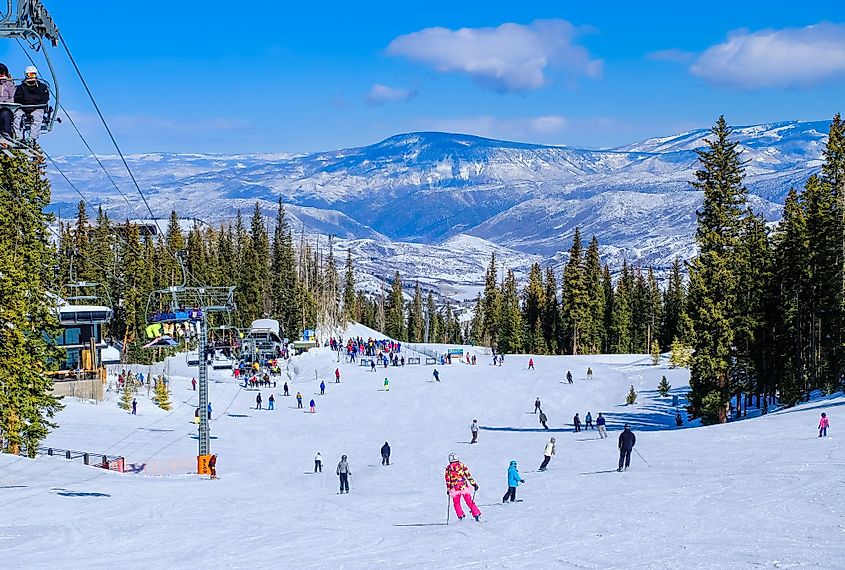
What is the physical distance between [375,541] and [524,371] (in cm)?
5353

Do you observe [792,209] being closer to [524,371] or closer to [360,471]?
[524,371]

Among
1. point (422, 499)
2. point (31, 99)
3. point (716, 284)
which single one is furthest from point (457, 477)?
point (716, 284)

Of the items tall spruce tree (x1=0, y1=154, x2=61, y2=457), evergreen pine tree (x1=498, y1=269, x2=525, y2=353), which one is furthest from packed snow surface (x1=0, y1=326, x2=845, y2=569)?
evergreen pine tree (x1=498, y1=269, x2=525, y2=353)

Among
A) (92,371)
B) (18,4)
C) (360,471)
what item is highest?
(18,4)

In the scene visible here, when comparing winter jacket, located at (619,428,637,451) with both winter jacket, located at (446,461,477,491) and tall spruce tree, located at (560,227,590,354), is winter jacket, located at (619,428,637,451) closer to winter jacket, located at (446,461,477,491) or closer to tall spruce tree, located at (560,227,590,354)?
winter jacket, located at (446,461,477,491)

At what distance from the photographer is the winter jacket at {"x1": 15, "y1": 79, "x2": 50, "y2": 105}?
46.8 ft

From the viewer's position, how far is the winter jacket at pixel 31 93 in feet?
46.8

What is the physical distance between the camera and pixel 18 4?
1428 cm

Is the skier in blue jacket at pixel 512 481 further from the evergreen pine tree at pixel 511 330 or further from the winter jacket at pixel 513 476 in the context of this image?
the evergreen pine tree at pixel 511 330

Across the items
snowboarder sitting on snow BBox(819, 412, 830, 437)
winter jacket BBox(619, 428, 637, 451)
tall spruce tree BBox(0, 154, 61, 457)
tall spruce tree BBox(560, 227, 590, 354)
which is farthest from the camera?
tall spruce tree BBox(560, 227, 590, 354)

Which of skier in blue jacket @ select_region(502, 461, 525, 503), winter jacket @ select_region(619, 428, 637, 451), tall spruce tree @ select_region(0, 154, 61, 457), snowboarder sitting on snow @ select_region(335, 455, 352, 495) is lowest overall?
snowboarder sitting on snow @ select_region(335, 455, 352, 495)

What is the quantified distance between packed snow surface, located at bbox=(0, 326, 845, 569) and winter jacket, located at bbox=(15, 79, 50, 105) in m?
7.71

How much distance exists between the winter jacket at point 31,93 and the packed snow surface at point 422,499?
25.3 ft

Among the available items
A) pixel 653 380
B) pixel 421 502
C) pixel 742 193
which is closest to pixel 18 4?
pixel 421 502
